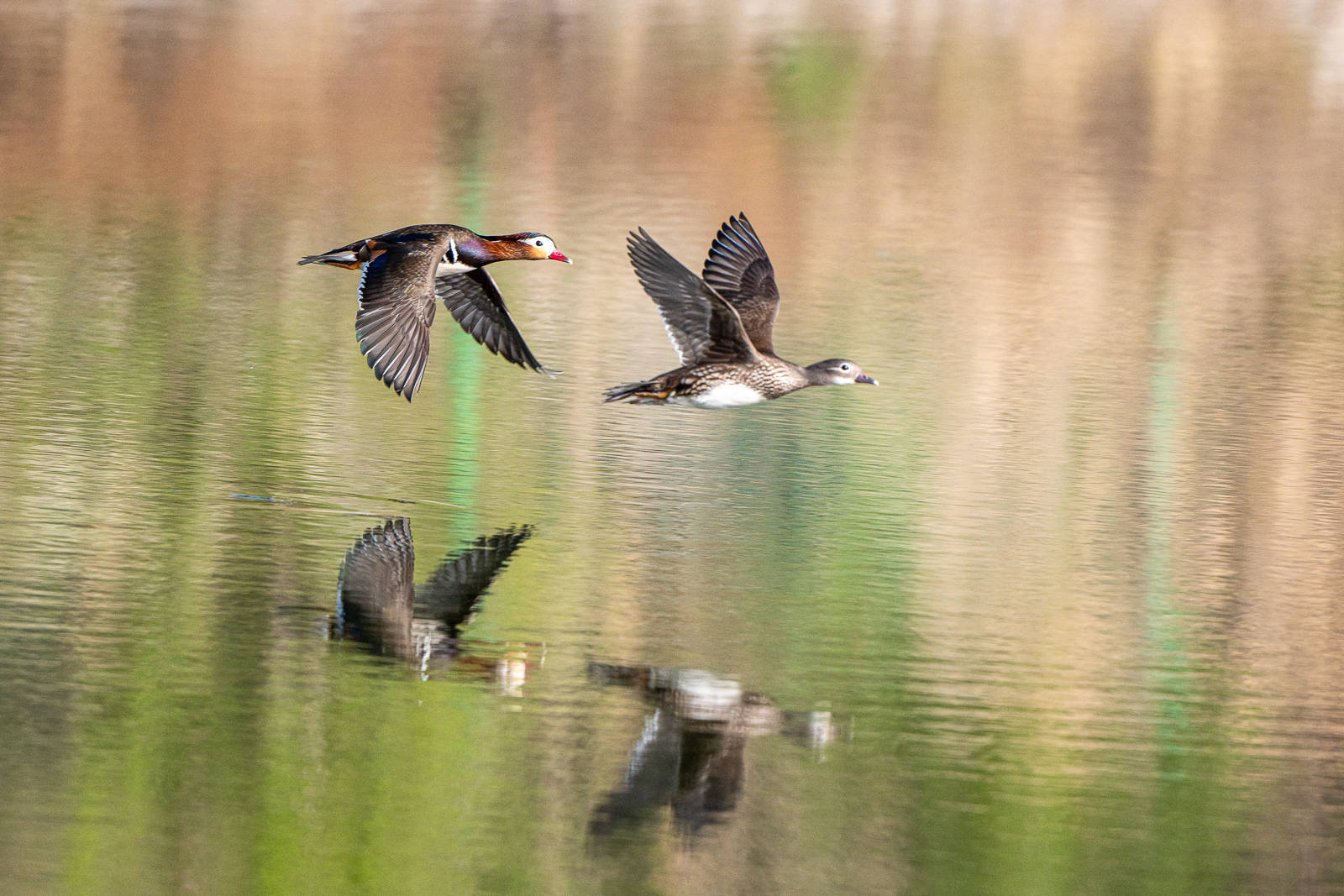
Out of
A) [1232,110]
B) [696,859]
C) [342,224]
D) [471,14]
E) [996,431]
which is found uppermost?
[471,14]

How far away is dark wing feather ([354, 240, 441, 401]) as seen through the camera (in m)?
11.1

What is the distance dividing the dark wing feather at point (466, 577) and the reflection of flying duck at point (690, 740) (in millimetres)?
908

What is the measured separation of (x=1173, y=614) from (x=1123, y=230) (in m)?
12.5

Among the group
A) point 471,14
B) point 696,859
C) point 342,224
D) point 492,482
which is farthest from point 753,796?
point 471,14

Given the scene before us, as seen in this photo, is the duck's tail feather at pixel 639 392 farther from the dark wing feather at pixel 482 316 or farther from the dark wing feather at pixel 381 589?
the dark wing feather at pixel 381 589

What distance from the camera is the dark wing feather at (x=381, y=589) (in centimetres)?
872

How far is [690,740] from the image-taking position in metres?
7.72

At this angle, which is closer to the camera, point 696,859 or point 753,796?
point 696,859

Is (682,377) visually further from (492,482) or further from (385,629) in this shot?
(385,629)

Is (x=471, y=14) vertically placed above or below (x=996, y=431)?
above

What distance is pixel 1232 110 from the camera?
30.5m

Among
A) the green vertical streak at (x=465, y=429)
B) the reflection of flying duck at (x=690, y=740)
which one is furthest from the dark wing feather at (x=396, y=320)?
the reflection of flying duck at (x=690, y=740)

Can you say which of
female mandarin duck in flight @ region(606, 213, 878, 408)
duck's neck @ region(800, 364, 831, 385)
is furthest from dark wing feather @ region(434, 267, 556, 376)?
duck's neck @ region(800, 364, 831, 385)

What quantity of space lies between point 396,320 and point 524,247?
166 cm
